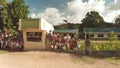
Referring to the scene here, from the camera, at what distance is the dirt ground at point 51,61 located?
54.3ft

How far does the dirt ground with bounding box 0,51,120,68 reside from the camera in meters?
16.6

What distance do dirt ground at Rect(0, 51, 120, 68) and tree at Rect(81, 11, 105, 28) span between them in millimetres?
61266

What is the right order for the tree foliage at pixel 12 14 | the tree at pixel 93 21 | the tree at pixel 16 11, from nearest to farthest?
the tree foliage at pixel 12 14
the tree at pixel 16 11
the tree at pixel 93 21

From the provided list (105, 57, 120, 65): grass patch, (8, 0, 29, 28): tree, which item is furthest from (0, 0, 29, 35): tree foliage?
(105, 57, 120, 65): grass patch

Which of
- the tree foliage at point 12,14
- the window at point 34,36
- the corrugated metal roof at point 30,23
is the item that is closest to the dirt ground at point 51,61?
the window at point 34,36

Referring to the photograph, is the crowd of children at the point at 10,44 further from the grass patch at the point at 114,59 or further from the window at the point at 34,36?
the grass patch at the point at 114,59

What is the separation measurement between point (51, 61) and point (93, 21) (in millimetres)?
65890

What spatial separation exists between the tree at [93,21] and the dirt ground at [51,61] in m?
61.3

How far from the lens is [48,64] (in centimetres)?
1720

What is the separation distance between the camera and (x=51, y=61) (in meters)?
18.5

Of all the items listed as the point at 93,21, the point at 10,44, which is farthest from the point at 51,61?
the point at 93,21

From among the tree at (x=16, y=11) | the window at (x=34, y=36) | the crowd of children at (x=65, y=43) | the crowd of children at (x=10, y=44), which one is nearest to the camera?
the crowd of children at (x=65, y=43)

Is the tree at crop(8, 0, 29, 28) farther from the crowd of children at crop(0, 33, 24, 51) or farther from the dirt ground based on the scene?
the dirt ground

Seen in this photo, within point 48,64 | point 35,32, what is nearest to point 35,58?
point 48,64
